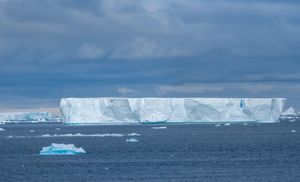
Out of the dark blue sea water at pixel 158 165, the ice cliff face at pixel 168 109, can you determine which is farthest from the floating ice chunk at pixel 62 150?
the ice cliff face at pixel 168 109

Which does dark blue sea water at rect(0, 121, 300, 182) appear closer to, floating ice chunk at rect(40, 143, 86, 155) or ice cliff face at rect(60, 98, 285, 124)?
floating ice chunk at rect(40, 143, 86, 155)

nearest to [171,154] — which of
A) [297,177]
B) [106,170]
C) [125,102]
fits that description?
[106,170]

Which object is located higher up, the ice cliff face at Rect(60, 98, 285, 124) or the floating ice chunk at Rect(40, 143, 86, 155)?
the ice cliff face at Rect(60, 98, 285, 124)

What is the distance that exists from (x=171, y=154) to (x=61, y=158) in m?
7.79

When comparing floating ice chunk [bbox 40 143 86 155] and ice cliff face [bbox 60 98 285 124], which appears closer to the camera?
floating ice chunk [bbox 40 143 86 155]

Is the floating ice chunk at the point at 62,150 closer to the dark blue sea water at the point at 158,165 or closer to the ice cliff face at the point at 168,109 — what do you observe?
the dark blue sea water at the point at 158,165

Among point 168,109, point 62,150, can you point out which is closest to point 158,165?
point 62,150

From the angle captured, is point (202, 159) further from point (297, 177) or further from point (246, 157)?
point (297, 177)

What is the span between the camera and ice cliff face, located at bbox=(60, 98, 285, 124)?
10356 cm

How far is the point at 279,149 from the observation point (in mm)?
59219

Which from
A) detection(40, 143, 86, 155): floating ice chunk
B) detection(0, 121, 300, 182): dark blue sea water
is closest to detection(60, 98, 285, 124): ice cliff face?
detection(0, 121, 300, 182): dark blue sea water

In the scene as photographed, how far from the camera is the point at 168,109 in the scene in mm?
105438

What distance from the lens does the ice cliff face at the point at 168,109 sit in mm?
103562

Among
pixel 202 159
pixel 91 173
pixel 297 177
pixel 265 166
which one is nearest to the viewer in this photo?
pixel 297 177
